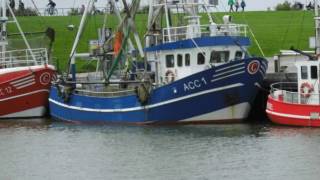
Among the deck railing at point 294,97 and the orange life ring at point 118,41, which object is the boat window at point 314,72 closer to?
the deck railing at point 294,97

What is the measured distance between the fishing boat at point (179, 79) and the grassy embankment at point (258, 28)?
650 inches

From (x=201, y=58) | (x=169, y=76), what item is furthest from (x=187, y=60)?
Answer: (x=169, y=76)

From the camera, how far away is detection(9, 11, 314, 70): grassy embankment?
2884 inches

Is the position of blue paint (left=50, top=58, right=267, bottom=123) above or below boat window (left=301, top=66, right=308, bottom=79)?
below

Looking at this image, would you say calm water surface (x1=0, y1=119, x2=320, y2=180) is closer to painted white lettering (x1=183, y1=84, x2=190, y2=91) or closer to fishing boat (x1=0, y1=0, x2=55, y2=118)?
painted white lettering (x1=183, y1=84, x2=190, y2=91)

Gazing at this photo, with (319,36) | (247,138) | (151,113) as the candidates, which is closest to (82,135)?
(151,113)

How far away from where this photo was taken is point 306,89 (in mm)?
47531

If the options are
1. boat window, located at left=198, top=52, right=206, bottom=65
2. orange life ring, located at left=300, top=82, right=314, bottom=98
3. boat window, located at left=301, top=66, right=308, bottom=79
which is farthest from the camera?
boat window, located at left=198, top=52, right=206, bottom=65

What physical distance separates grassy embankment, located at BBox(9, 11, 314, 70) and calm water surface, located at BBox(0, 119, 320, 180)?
2205cm

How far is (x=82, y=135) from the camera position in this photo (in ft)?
158

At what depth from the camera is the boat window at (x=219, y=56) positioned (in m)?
50.4

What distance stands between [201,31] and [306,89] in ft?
20.1

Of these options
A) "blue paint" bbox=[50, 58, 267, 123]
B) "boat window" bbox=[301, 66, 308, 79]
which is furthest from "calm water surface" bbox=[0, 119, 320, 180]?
"boat window" bbox=[301, 66, 308, 79]

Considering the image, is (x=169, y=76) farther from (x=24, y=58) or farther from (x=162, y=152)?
(x=24, y=58)
